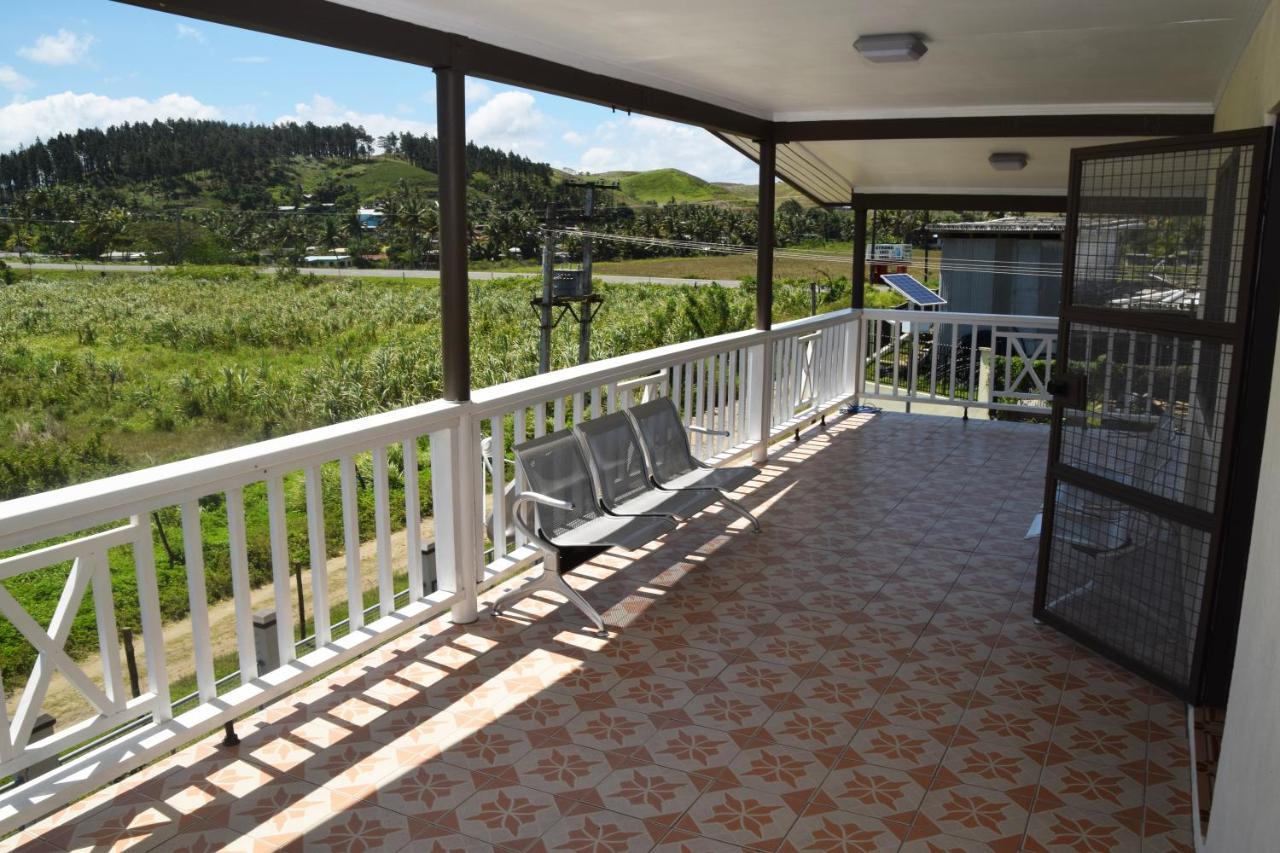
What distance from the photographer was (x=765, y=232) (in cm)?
690

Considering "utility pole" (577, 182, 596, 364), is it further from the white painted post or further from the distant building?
the white painted post

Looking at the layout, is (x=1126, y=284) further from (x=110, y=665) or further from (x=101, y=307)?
(x=101, y=307)

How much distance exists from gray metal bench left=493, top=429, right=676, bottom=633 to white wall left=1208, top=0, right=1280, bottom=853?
2.24m

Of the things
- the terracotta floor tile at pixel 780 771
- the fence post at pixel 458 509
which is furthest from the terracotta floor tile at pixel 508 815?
the fence post at pixel 458 509

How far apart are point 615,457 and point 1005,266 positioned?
19.7 m

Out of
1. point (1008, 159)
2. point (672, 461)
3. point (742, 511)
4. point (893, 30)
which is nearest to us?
point (893, 30)

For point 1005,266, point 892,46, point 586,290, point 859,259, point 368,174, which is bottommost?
point 586,290

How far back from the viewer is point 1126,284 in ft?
11.7

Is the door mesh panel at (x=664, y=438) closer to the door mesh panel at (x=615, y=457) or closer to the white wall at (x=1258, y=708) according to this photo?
the door mesh panel at (x=615, y=457)

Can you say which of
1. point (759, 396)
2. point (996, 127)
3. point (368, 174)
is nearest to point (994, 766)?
point (759, 396)

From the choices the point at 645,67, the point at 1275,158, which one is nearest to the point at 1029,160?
the point at 645,67

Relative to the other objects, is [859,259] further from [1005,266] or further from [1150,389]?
[1005,266]

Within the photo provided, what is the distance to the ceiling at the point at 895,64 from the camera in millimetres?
3486

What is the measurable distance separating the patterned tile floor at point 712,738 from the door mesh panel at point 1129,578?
0.46 ft
